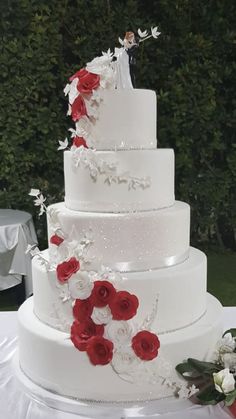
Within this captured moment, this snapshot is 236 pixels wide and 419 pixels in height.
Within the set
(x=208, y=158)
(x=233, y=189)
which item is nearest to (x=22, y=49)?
(x=208, y=158)

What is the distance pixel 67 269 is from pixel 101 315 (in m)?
0.18

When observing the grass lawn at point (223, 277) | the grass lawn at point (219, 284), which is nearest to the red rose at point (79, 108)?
the grass lawn at point (219, 284)

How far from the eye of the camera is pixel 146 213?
1.50 metres

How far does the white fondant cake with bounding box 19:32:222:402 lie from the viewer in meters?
1.38

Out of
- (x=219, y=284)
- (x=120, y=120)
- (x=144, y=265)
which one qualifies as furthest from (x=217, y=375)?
(x=219, y=284)

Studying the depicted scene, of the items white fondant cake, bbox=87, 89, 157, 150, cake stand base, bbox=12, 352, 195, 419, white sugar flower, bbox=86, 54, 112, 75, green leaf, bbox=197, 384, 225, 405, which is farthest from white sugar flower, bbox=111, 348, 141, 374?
white sugar flower, bbox=86, 54, 112, 75

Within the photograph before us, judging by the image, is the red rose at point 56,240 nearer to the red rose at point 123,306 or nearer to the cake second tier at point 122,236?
the cake second tier at point 122,236

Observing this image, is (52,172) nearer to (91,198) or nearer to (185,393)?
(91,198)

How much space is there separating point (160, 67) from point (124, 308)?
3.31 metres

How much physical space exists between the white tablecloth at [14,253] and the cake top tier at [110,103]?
2001mm

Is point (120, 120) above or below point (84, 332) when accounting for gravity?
above

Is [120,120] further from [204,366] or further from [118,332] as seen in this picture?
[204,366]

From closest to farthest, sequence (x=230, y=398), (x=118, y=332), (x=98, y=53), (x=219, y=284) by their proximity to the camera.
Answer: (x=230, y=398) → (x=118, y=332) → (x=219, y=284) → (x=98, y=53)

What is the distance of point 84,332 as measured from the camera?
1375 millimetres
